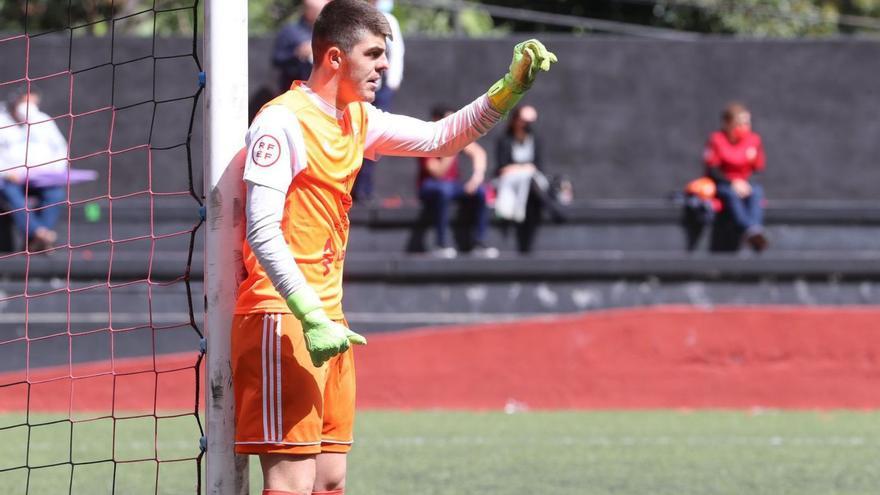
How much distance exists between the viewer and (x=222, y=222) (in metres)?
4.09

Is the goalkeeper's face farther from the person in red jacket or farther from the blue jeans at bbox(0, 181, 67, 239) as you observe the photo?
the person in red jacket

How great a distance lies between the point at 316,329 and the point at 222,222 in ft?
2.02

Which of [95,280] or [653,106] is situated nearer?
[95,280]

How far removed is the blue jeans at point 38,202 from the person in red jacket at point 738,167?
223 inches

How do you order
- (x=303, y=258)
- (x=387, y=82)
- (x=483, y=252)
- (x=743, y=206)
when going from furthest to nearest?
(x=743, y=206)
(x=483, y=252)
(x=387, y=82)
(x=303, y=258)

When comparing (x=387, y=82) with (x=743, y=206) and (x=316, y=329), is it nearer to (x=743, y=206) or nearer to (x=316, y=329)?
(x=743, y=206)

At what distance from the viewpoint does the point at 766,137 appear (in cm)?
1351

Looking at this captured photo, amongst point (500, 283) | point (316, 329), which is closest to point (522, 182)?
point (500, 283)

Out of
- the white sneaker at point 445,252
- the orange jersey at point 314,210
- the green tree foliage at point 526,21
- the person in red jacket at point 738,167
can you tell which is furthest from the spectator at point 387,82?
the green tree foliage at point 526,21

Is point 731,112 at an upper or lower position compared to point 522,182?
upper

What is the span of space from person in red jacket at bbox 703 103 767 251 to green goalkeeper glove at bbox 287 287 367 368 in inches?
346

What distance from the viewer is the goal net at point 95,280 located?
7.82 metres

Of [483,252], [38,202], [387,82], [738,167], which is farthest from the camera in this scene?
[738,167]

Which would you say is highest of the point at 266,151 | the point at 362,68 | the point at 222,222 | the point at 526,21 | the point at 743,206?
the point at 526,21
